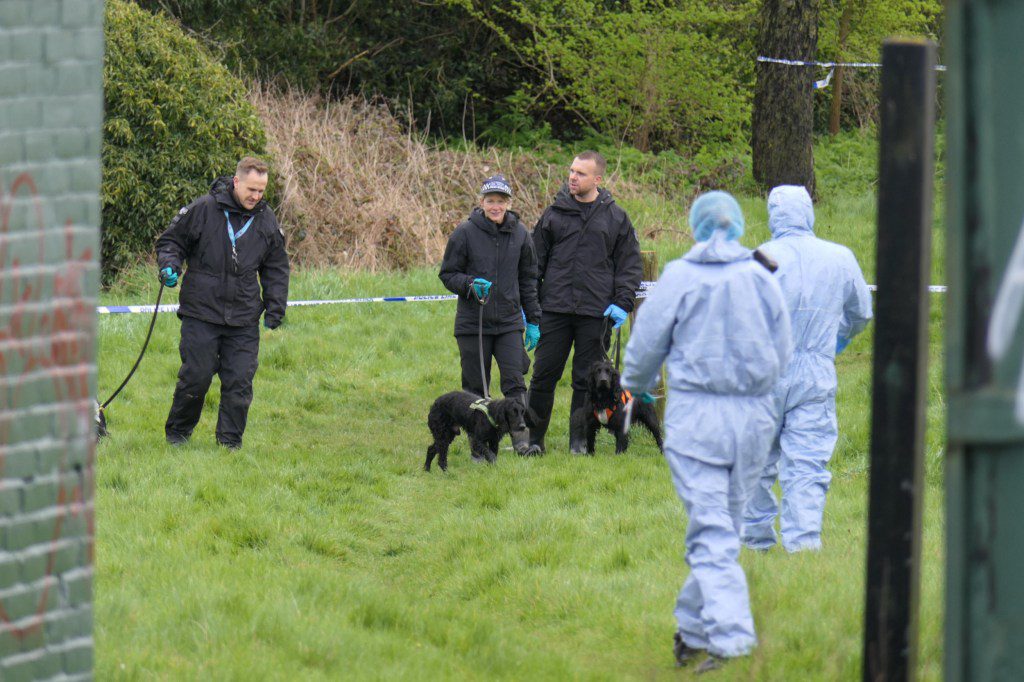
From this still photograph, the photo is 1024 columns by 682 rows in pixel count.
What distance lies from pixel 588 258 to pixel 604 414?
4.02 feet

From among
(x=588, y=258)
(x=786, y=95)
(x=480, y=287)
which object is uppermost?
(x=786, y=95)

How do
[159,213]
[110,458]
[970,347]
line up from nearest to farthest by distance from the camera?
[970,347] → [110,458] → [159,213]

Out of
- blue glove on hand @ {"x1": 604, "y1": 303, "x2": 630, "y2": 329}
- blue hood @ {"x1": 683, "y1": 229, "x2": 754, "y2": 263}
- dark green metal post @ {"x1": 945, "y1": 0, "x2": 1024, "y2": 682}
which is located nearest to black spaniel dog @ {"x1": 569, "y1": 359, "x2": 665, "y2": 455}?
blue glove on hand @ {"x1": 604, "y1": 303, "x2": 630, "y2": 329}

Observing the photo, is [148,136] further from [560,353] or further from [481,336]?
[560,353]

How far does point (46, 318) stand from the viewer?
153 inches

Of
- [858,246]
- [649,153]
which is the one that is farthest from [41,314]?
[649,153]

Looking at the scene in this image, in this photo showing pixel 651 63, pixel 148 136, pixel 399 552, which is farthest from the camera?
pixel 651 63

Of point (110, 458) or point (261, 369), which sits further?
point (261, 369)

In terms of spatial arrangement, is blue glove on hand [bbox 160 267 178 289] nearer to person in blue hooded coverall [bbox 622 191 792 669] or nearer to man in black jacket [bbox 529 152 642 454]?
man in black jacket [bbox 529 152 642 454]

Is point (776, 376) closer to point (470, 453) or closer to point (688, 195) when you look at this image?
point (470, 453)

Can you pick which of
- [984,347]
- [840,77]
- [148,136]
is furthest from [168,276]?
[840,77]

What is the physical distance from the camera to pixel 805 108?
18719 mm

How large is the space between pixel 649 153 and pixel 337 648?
1906cm

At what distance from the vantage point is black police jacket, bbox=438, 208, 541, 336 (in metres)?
10.1
